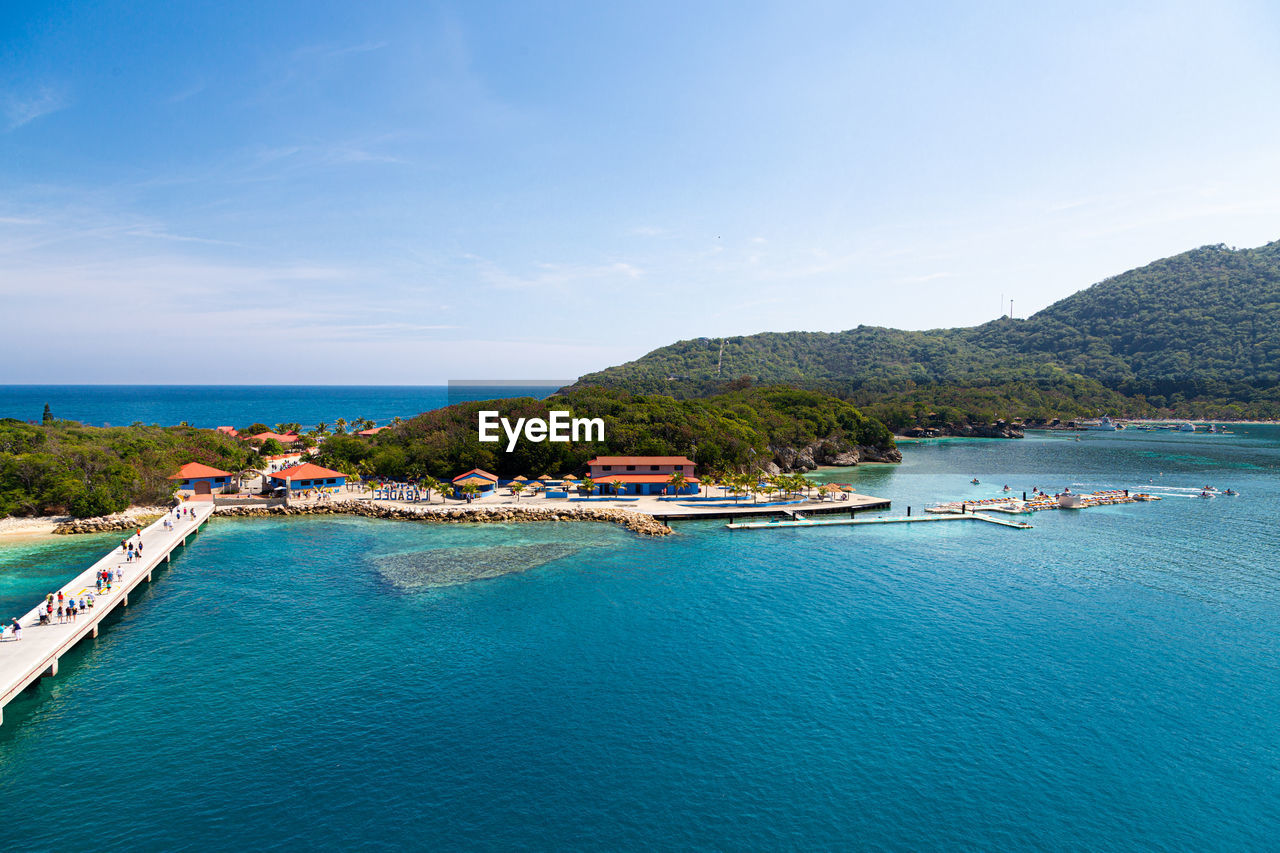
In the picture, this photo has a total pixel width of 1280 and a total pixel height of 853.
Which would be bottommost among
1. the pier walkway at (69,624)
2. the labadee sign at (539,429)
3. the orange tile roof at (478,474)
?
the pier walkway at (69,624)

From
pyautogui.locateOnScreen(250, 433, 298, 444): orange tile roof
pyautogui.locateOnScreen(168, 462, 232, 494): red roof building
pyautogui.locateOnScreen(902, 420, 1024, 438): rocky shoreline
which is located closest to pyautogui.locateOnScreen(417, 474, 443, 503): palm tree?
pyautogui.locateOnScreen(168, 462, 232, 494): red roof building

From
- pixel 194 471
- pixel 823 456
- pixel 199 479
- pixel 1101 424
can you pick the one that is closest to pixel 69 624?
pixel 199 479

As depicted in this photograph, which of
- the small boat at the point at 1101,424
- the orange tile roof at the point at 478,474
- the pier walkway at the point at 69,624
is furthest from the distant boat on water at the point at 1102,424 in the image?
the pier walkway at the point at 69,624

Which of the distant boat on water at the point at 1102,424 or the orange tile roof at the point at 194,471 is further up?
the orange tile roof at the point at 194,471

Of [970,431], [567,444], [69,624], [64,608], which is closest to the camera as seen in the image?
[69,624]

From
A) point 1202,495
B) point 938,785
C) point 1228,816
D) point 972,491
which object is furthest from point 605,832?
point 1202,495

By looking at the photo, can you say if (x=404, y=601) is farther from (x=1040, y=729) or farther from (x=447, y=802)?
(x=1040, y=729)

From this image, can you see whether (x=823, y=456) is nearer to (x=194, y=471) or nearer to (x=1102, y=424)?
(x=194, y=471)

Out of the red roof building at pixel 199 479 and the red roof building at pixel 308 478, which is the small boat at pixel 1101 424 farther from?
the red roof building at pixel 199 479
